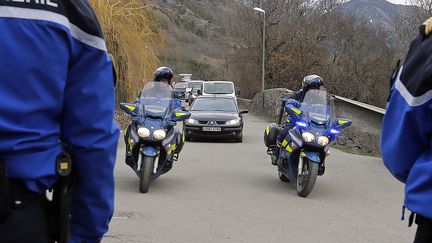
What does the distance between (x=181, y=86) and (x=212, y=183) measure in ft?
131

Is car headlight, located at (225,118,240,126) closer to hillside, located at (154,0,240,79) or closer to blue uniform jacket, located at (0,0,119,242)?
blue uniform jacket, located at (0,0,119,242)

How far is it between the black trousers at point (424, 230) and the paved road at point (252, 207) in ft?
11.6

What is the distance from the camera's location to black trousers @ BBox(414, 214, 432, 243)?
7.02 feet

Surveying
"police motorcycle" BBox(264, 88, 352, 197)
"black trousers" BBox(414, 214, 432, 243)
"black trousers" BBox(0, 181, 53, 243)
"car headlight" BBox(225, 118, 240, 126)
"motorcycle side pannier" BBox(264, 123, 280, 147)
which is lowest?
"car headlight" BBox(225, 118, 240, 126)

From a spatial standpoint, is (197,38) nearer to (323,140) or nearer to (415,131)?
(323,140)

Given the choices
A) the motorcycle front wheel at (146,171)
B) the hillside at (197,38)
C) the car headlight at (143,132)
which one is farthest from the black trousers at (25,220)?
the hillside at (197,38)

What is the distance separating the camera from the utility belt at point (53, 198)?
1.80 meters

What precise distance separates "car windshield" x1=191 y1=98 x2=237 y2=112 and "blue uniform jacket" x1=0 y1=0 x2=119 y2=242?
15.5 meters

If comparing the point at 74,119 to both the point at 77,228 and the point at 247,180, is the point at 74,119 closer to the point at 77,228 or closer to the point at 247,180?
the point at 77,228

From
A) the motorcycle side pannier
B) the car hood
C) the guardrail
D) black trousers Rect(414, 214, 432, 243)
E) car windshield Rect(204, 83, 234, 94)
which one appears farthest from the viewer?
car windshield Rect(204, 83, 234, 94)

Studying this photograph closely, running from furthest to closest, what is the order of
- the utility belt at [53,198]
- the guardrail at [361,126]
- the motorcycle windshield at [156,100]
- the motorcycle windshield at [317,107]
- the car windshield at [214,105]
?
the car windshield at [214,105], the guardrail at [361,126], the motorcycle windshield at [156,100], the motorcycle windshield at [317,107], the utility belt at [53,198]

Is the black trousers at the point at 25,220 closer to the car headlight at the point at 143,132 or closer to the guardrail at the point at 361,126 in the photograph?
the car headlight at the point at 143,132

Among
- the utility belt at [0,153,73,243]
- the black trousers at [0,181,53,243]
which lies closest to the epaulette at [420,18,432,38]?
the utility belt at [0,153,73,243]

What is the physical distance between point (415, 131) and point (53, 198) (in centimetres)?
141
